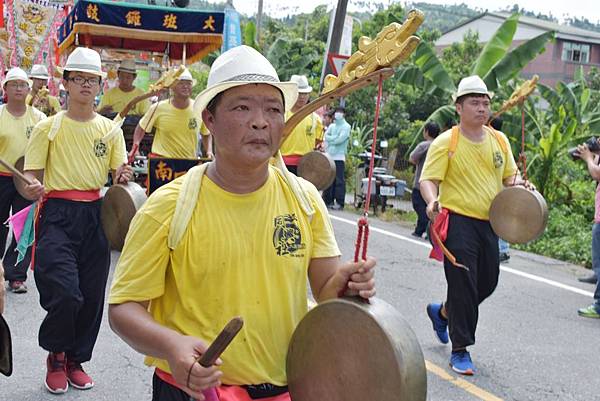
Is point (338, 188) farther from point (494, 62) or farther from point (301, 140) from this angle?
point (301, 140)

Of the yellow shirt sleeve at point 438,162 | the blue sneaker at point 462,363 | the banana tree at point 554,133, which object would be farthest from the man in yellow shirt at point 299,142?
the banana tree at point 554,133

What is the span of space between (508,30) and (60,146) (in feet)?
39.0

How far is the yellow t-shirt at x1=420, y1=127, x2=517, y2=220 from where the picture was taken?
5547mm

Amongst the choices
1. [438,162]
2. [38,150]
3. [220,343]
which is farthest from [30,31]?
[220,343]

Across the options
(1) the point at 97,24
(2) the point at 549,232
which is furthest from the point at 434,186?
(2) the point at 549,232

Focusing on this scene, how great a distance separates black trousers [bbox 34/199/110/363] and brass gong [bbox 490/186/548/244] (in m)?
2.69

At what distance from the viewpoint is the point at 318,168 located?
29.6ft

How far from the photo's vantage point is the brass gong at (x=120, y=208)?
462 centimetres

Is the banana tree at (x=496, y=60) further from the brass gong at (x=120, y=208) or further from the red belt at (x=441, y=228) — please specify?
the brass gong at (x=120, y=208)

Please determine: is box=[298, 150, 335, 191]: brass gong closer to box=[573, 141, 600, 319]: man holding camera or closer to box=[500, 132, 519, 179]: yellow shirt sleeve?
box=[573, 141, 600, 319]: man holding camera

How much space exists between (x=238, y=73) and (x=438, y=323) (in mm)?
4143

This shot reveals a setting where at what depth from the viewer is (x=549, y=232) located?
12117mm

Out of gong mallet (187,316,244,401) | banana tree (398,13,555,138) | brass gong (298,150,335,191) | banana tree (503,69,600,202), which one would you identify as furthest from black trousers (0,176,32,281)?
banana tree (398,13,555,138)

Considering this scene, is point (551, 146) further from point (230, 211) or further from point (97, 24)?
point (230, 211)
